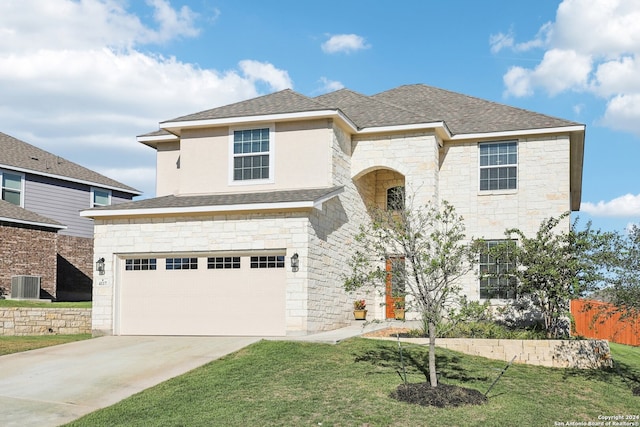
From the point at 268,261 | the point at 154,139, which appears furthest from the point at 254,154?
the point at 154,139

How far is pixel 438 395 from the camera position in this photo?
12148 millimetres

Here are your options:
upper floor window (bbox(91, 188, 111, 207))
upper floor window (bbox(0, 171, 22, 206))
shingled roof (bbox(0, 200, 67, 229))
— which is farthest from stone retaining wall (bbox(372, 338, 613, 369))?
upper floor window (bbox(91, 188, 111, 207))

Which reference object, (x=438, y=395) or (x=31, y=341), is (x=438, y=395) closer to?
(x=438, y=395)

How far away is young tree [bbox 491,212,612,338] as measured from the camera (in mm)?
17875

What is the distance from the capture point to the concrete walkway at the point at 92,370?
12.4 m

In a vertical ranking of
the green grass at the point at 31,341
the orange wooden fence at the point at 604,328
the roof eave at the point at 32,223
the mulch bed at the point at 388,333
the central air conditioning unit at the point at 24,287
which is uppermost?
the roof eave at the point at 32,223

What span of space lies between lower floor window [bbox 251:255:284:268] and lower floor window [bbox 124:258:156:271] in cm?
304

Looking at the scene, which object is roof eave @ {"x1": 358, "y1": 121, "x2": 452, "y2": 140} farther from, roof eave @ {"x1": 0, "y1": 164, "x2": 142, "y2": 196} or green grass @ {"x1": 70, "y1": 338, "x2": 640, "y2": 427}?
roof eave @ {"x1": 0, "y1": 164, "x2": 142, "y2": 196}

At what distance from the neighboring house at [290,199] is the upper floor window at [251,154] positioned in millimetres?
42

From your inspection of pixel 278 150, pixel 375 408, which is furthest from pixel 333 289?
pixel 375 408

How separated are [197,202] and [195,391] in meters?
8.24

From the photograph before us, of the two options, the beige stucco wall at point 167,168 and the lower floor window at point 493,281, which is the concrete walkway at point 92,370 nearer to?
the lower floor window at point 493,281

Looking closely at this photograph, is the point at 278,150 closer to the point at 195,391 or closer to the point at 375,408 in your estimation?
the point at 195,391

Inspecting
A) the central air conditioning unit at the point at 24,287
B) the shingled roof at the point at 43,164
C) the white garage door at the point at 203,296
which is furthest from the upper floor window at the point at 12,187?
the white garage door at the point at 203,296
